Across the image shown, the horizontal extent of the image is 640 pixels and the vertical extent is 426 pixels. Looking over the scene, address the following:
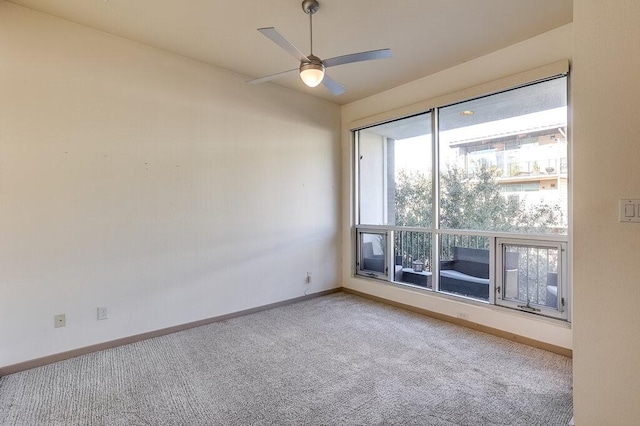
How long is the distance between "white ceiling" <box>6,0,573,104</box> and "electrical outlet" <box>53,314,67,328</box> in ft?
8.14

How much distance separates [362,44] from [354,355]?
9.48 ft

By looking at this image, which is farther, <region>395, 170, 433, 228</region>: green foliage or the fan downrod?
<region>395, 170, 433, 228</region>: green foliage

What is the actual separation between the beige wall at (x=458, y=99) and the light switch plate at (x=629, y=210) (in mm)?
1616

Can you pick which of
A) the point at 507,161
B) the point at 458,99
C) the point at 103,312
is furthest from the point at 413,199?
the point at 103,312

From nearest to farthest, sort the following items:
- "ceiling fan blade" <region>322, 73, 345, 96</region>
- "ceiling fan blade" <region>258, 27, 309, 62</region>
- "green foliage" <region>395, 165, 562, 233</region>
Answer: "ceiling fan blade" <region>258, 27, 309, 62</region> → "ceiling fan blade" <region>322, 73, 345, 96</region> → "green foliage" <region>395, 165, 562, 233</region>

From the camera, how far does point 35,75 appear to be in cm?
248

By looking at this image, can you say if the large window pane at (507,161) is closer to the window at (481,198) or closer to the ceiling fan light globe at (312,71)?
the window at (481,198)

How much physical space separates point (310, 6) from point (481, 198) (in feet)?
8.19

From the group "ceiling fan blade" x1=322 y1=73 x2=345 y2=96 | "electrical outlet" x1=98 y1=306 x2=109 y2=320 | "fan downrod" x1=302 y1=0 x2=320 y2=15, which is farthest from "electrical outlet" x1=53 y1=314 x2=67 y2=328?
"fan downrod" x1=302 y1=0 x2=320 y2=15

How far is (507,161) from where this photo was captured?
10.3 ft

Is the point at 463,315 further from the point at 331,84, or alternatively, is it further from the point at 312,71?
the point at 312,71

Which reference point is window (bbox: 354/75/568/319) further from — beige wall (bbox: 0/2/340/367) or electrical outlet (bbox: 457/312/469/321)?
beige wall (bbox: 0/2/340/367)

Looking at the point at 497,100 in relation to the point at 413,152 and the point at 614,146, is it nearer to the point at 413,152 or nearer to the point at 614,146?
the point at 413,152

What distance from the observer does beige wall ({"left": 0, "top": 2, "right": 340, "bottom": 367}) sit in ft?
8.04
